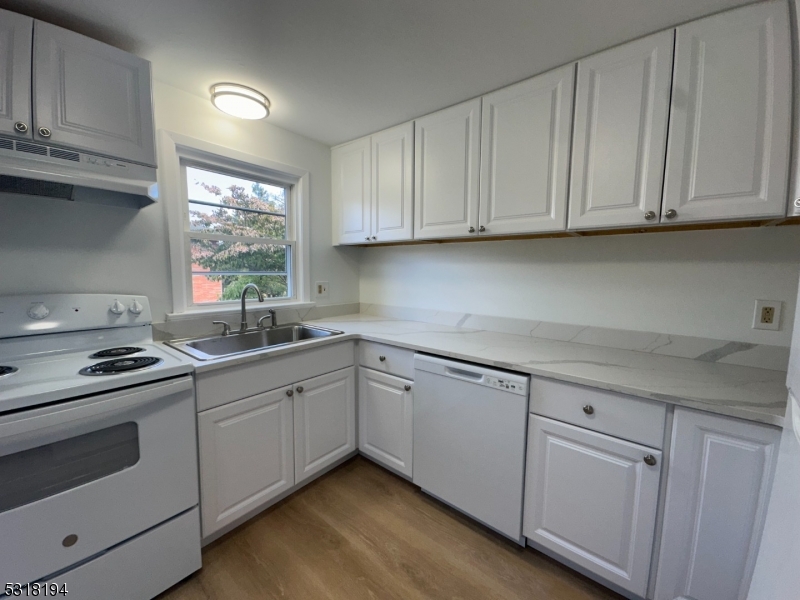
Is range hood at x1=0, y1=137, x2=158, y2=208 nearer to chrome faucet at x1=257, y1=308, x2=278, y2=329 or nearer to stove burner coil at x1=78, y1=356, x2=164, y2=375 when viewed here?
stove burner coil at x1=78, y1=356, x2=164, y2=375

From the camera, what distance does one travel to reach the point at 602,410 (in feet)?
3.85

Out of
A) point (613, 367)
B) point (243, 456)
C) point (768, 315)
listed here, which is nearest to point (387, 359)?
point (243, 456)

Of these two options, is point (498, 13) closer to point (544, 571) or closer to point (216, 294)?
point (216, 294)

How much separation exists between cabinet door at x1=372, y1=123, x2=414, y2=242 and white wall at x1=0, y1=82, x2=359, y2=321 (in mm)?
631

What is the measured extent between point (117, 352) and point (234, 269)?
838 mm

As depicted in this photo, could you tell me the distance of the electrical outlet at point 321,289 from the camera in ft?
8.12

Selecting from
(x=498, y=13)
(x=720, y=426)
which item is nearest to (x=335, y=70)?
(x=498, y=13)

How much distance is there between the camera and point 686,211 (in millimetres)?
1213

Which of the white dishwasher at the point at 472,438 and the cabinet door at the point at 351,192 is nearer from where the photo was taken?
the white dishwasher at the point at 472,438

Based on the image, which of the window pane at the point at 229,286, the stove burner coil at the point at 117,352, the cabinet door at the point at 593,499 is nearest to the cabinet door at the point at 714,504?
the cabinet door at the point at 593,499

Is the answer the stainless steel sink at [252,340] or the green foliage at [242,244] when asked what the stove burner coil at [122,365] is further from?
the green foliage at [242,244]

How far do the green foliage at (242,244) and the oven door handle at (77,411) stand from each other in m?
0.99

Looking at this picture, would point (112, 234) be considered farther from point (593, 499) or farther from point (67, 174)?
point (593, 499)

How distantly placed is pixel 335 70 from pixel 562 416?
6.14 ft
